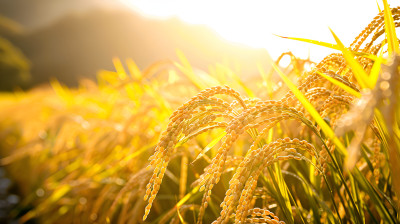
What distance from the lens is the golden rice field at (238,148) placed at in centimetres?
62

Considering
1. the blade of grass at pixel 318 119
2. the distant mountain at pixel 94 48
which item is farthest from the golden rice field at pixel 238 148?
the distant mountain at pixel 94 48

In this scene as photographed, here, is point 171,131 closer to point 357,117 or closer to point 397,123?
point 357,117

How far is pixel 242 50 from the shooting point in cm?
558

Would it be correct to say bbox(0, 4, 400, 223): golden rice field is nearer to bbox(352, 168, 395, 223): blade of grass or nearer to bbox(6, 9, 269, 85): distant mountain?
bbox(352, 168, 395, 223): blade of grass

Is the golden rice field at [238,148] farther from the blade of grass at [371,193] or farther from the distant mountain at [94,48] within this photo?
the distant mountain at [94,48]

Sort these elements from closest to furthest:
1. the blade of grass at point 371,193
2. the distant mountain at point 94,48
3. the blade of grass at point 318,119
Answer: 1. the blade of grass at point 318,119
2. the blade of grass at point 371,193
3. the distant mountain at point 94,48

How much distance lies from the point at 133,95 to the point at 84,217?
1.23m

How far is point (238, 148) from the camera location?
66.9 inches

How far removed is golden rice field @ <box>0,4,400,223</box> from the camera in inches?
24.6

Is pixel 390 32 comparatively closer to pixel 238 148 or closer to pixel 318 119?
pixel 318 119

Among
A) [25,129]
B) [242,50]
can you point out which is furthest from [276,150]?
[242,50]

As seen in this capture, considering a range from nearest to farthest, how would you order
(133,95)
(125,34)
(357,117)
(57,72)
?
(357,117)
(133,95)
(57,72)
(125,34)

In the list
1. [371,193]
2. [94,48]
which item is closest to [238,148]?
[371,193]

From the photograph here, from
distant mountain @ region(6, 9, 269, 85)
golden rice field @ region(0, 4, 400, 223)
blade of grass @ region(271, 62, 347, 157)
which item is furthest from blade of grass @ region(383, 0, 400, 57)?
distant mountain @ region(6, 9, 269, 85)
